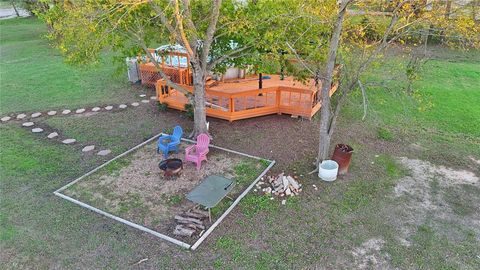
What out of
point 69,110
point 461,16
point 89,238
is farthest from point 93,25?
point 461,16

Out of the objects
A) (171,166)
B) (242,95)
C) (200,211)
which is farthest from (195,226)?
(242,95)

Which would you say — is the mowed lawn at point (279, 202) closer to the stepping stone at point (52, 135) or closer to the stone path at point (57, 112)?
the stepping stone at point (52, 135)

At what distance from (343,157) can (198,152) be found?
3.32 metres

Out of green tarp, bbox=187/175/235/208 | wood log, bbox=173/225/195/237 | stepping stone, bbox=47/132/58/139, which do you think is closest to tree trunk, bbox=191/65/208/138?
green tarp, bbox=187/175/235/208

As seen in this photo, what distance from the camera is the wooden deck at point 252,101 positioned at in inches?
414

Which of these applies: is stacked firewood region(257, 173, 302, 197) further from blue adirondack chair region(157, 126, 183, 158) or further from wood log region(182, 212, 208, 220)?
blue adirondack chair region(157, 126, 183, 158)

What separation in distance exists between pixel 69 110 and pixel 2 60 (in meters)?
9.79

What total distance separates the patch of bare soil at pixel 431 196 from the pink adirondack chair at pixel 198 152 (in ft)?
14.1

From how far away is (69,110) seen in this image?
38.1 ft

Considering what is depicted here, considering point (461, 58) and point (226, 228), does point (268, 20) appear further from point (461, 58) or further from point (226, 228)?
point (461, 58)

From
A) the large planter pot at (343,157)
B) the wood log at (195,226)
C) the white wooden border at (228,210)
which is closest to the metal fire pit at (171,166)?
the white wooden border at (228,210)

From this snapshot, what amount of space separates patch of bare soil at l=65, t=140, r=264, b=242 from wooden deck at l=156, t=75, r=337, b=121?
2191 millimetres

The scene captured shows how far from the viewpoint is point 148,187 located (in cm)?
749

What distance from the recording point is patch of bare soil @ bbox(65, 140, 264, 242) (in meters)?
6.69
